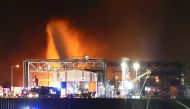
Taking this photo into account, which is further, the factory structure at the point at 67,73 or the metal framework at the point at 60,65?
the metal framework at the point at 60,65

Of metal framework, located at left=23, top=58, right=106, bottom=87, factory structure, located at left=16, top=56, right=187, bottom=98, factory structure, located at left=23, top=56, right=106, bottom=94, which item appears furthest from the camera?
metal framework, located at left=23, top=58, right=106, bottom=87

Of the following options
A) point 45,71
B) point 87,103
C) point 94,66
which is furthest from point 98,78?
point 87,103

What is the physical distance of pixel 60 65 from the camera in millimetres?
89438

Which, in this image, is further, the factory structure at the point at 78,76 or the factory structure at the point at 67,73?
the factory structure at the point at 67,73

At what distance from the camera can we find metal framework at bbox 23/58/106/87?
284ft

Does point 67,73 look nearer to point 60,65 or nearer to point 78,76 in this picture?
point 78,76

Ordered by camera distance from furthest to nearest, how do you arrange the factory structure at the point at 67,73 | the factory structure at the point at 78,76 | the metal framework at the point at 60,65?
1. the metal framework at the point at 60,65
2. the factory structure at the point at 67,73
3. the factory structure at the point at 78,76

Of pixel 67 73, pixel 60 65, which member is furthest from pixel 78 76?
pixel 60 65

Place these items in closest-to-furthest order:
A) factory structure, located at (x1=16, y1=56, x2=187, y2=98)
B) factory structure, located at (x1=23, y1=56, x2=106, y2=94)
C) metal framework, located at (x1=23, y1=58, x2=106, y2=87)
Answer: factory structure, located at (x1=16, y1=56, x2=187, y2=98), factory structure, located at (x1=23, y1=56, x2=106, y2=94), metal framework, located at (x1=23, y1=58, x2=106, y2=87)

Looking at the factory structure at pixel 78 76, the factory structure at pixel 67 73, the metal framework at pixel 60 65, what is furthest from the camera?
the metal framework at pixel 60 65

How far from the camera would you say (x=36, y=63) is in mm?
89562

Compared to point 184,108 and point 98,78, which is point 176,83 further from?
point 184,108

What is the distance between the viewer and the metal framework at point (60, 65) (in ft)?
284

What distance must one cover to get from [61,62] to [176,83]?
3642 centimetres
